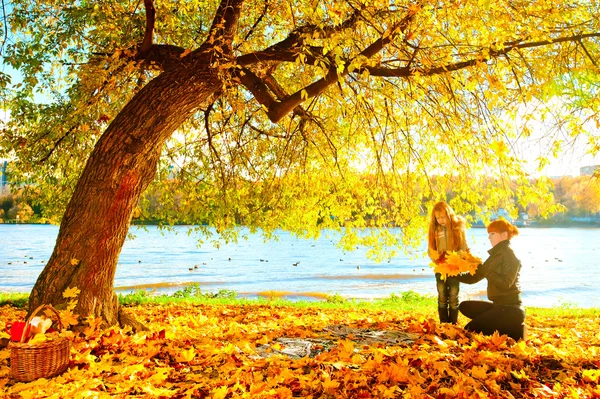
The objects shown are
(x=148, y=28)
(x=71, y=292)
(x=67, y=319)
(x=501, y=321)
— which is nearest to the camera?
(x=67, y=319)

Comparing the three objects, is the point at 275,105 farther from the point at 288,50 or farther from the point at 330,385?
the point at 330,385

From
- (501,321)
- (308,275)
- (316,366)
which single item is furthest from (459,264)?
(308,275)

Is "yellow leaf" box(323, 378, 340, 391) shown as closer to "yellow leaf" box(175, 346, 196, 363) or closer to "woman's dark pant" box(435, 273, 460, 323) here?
"yellow leaf" box(175, 346, 196, 363)

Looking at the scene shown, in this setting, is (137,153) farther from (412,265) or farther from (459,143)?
(412,265)

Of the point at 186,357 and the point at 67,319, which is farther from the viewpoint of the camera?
the point at 67,319

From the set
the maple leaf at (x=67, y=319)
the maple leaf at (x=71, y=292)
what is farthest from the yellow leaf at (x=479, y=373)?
the maple leaf at (x=71, y=292)

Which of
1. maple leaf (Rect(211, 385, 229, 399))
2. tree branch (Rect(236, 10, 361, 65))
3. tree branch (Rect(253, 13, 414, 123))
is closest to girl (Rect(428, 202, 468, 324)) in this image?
tree branch (Rect(253, 13, 414, 123))

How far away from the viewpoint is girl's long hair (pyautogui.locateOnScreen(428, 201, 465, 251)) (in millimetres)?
5949

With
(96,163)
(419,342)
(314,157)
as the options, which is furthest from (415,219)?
(96,163)

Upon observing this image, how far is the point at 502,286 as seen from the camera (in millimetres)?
4922

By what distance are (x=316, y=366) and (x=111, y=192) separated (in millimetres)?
2836

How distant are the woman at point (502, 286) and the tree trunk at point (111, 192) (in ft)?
11.7

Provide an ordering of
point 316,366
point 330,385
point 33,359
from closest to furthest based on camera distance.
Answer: point 330,385
point 33,359
point 316,366

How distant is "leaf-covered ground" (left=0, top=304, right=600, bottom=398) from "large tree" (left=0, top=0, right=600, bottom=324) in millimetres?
1185
